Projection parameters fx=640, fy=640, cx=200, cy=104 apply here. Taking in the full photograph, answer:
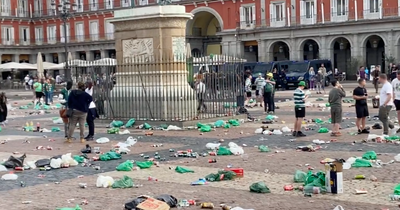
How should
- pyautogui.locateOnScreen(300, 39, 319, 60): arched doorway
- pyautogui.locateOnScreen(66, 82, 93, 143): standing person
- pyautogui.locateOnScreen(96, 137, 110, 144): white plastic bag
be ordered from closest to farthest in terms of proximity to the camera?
1. pyautogui.locateOnScreen(66, 82, 93, 143): standing person
2. pyautogui.locateOnScreen(96, 137, 110, 144): white plastic bag
3. pyautogui.locateOnScreen(300, 39, 319, 60): arched doorway

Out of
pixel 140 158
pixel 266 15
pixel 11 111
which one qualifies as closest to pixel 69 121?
pixel 140 158

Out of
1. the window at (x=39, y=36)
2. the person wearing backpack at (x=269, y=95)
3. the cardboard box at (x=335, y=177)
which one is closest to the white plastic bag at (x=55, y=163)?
the cardboard box at (x=335, y=177)

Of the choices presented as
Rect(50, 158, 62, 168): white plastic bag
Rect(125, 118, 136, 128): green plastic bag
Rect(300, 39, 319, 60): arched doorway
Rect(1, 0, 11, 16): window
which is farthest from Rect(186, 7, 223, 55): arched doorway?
Rect(50, 158, 62, 168): white plastic bag

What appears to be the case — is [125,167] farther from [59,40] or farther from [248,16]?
[59,40]

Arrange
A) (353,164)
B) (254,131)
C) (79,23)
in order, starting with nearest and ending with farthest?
(353,164)
(254,131)
(79,23)

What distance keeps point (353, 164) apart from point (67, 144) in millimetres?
8614

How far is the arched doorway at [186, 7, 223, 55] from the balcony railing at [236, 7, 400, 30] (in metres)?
6.93

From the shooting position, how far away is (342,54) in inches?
2283

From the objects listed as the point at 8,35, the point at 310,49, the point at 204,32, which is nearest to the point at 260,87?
the point at 310,49

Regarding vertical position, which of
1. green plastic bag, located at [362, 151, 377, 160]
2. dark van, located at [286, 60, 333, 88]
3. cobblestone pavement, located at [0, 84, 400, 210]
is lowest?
cobblestone pavement, located at [0, 84, 400, 210]

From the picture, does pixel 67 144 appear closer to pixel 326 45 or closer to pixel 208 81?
pixel 208 81

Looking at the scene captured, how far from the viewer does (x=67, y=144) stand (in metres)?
17.8

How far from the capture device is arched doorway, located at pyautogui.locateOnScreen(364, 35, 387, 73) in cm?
5431

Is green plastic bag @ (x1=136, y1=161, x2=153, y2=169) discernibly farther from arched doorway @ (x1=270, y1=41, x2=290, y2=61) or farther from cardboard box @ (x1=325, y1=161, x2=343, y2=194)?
arched doorway @ (x1=270, y1=41, x2=290, y2=61)
